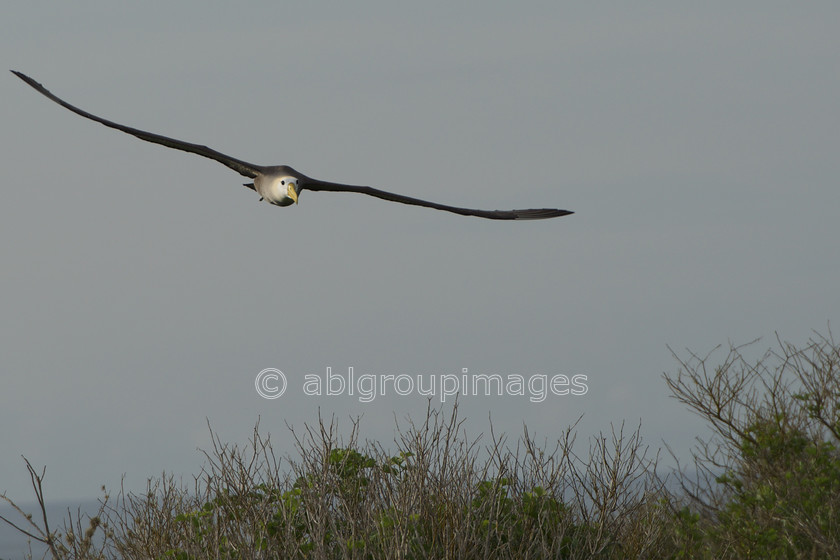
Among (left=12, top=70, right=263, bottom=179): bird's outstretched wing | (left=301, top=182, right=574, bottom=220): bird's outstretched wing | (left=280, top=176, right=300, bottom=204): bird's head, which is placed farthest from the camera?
(left=301, top=182, right=574, bottom=220): bird's outstretched wing

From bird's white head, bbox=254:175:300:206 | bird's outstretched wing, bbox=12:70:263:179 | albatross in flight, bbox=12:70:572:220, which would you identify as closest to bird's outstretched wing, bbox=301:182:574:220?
albatross in flight, bbox=12:70:572:220

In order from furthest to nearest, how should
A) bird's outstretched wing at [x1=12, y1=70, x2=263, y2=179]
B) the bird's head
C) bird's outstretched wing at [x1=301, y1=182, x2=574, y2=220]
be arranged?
bird's outstretched wing at [x1=301, y1=182, x2=574, y2=220]
the bird's head
bird's outstretched wing at [x1=12, y1=70, x2=263, y2=179]

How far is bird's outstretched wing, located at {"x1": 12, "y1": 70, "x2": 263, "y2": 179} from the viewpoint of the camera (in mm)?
11828

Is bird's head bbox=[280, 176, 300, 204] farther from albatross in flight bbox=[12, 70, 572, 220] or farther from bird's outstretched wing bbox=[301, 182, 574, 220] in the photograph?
bird's outstretched wing bbox=[301, 182, 574, 220]

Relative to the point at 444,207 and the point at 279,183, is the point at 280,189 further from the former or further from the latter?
the point at 444,207

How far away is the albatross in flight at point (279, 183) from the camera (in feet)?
39.9

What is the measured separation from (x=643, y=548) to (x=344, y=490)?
3.62 metres

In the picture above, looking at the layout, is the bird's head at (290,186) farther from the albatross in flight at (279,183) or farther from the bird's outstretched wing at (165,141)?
the bird's outstretched wing at (165,141)

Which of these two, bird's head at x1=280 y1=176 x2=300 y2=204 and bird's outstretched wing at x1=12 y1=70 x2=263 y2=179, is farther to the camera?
bird's head at x1=280 y1=176 x2=300 y2=204

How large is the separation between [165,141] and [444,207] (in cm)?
369

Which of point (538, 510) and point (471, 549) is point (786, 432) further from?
point (471, 549)

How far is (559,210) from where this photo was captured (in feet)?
44.5

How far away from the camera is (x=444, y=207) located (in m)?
13.2

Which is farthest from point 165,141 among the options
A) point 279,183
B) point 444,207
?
point 444,207
